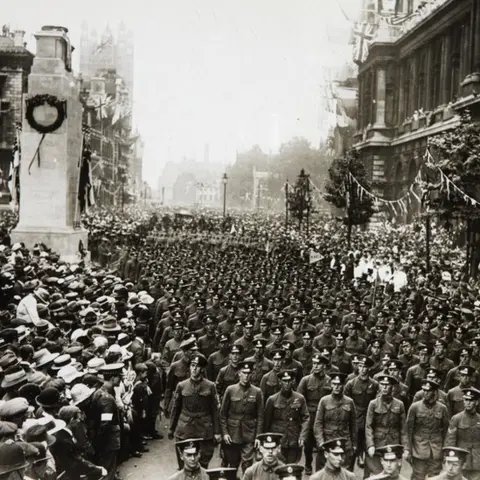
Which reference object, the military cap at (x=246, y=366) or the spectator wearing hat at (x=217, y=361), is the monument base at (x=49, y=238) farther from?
the military cap at (x=246, y=366)

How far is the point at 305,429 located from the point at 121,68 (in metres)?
134

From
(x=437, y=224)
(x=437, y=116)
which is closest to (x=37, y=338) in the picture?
(x=437, y=224)

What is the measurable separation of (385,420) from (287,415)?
107cm

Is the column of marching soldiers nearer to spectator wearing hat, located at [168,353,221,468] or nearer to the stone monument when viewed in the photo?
spectator wearing hat, located at [168,353,221,468]

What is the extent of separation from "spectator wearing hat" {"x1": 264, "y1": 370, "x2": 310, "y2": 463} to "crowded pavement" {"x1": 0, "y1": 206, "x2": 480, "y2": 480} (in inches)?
0.6

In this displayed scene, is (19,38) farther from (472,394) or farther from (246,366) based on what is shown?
(472,394)

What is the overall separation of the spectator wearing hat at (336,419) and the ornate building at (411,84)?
2657 cm

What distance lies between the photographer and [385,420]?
7734 millimetres

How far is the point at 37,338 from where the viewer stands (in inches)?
342

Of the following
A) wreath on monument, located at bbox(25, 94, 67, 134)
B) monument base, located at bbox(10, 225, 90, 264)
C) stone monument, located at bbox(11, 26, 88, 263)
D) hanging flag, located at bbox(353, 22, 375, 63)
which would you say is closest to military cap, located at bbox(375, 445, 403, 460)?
monument base, located at bbox(10, 225, 90, 264)

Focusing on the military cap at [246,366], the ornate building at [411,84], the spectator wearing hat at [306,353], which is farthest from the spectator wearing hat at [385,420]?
the ornate building at [411,84]

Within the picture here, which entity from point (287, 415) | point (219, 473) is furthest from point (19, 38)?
point (219, 473)

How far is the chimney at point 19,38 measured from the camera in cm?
5050

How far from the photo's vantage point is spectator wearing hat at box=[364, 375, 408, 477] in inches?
303
